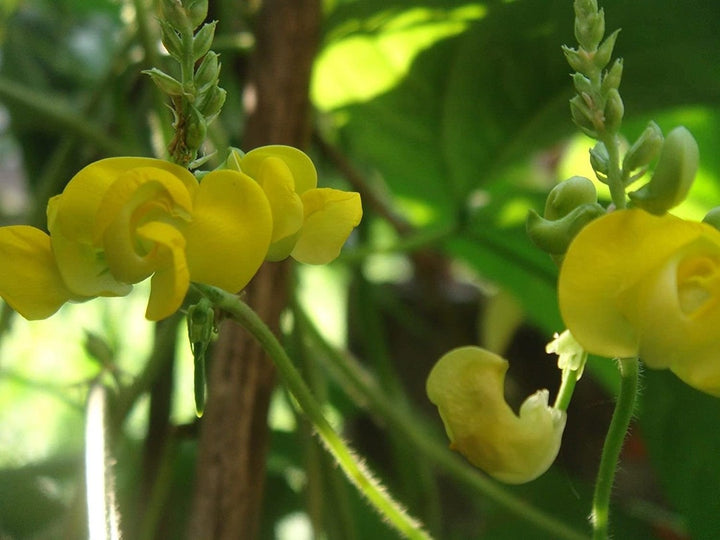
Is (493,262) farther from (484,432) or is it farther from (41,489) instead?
(484,432)

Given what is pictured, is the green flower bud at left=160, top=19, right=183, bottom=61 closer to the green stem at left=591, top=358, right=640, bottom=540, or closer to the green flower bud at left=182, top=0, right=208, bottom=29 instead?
the green flower bud at left=182, top=0, right=208, bottom=29

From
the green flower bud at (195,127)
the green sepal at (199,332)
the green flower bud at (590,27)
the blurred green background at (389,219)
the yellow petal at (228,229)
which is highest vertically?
the green flower bud at (590,27)

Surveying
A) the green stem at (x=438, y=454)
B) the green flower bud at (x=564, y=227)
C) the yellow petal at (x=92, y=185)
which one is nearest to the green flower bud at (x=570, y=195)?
the green flower bud at (x=564, y=227)

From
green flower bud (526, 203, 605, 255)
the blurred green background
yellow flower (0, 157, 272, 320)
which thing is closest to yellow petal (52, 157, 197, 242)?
yellow flower (0, 157, 272, 320)

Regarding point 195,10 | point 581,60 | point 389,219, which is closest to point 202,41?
point 195,10

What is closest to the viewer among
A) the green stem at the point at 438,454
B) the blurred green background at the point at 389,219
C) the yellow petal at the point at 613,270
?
the yellow petal at the point at 613,270

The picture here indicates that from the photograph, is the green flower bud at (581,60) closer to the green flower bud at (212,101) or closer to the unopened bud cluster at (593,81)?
the unopened bud cluster at (593,81)
